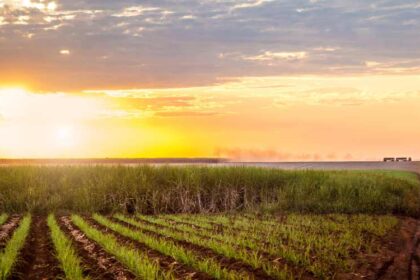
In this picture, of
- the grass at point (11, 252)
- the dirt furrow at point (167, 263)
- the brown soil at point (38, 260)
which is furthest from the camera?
the brown soil at point (38, 260)

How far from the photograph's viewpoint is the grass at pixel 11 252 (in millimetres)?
11492

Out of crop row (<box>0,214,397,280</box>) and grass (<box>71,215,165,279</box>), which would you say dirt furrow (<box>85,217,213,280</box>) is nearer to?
crop row (<box>0,214,397,280</box>)

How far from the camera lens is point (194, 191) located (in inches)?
1064

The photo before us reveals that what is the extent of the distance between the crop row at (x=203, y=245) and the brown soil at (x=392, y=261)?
0.32m

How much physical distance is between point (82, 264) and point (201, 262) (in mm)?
2624

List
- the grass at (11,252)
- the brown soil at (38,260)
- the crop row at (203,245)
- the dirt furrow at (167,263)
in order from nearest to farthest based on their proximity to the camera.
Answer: the dirt furrow at (167,263)
the crop row at (203,245)
the grass at (11,252)
the brown soil at (38,260)

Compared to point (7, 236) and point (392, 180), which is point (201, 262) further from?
point (392, 180)

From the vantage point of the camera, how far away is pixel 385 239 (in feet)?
54.7

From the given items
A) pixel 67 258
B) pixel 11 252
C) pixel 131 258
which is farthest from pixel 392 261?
pixel 11 252

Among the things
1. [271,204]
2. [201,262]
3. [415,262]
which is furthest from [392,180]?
[201,262]

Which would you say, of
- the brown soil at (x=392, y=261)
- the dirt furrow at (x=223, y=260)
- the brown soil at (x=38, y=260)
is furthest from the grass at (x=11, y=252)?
the brown soil at (x=392, y=261)

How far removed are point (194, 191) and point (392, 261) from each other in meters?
14.5

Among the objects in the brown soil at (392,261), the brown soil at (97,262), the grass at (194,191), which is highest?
the grass at (194,191)

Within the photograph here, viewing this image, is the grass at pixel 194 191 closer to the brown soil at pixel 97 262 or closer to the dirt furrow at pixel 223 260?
the brown soil at pixel 97 262
